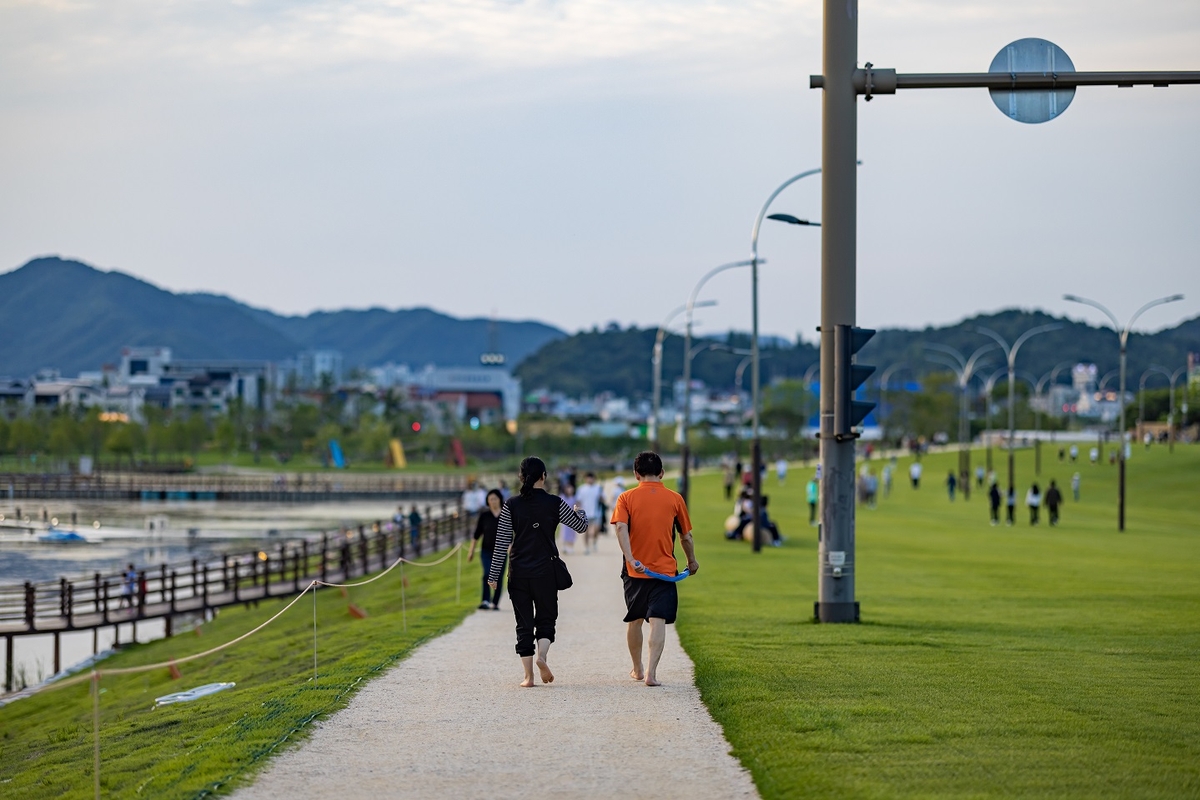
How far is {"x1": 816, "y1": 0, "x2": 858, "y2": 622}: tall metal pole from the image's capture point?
14.6 m

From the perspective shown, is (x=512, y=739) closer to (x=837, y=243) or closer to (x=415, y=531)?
(x=837, y=243)

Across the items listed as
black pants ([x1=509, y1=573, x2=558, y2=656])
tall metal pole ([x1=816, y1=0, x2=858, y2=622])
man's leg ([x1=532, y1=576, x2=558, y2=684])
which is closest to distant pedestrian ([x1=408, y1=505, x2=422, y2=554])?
tall metal pole ([x1=816, y1=0, x2=858, y2=622])

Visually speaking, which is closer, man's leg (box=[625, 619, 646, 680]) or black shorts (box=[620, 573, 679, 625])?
black shorts (box=[620, 573, 679, 625])

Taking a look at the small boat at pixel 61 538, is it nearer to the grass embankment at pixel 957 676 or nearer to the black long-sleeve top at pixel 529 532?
the grass embankment at pixel 957 676

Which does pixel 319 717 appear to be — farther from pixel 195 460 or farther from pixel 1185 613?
pixel 195 460

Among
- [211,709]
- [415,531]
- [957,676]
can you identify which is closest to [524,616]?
[957,676]

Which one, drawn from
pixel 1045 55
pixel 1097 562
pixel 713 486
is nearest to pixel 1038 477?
pixel 713 486

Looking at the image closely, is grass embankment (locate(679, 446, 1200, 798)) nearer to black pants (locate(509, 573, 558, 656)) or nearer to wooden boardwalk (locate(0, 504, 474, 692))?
black pants (locate(509, 573, 558, 656))

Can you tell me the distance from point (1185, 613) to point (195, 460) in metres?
146

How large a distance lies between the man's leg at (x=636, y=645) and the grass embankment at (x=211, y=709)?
240 centimetres

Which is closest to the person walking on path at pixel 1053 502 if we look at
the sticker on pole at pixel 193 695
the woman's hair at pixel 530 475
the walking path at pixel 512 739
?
the sticker on pole at pixel 193 695

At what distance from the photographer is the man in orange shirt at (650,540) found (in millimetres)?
10781

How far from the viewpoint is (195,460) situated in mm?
153500

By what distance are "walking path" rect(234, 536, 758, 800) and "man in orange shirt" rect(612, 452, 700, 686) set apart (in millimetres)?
→ 742
